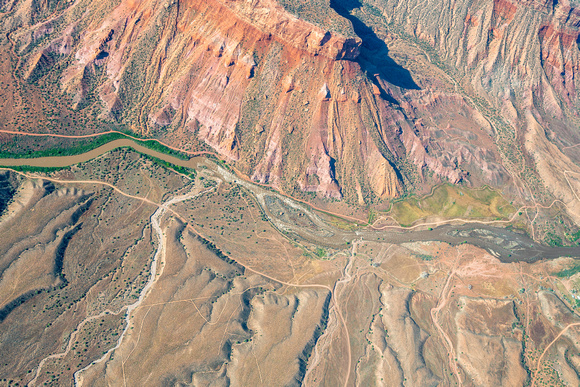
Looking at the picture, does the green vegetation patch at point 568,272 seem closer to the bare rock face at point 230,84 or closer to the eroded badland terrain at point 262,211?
the eroded badland terrain at point 262,211

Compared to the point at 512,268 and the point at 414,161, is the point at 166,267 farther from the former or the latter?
the point at 512,268

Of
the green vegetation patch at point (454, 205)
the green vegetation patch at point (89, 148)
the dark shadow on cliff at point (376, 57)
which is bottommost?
the green vegetation patch at point (89, 148)

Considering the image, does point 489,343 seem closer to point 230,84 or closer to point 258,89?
point 258,89

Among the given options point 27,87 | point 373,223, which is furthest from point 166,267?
point 27,87

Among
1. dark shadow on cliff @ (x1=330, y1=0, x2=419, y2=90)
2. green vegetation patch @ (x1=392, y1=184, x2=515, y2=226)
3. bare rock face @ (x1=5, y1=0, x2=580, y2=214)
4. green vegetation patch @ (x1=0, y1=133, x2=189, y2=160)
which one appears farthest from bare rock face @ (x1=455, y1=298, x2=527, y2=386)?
green vegetation patch @ (x1=0, y1=133, x2=189, y2=160)

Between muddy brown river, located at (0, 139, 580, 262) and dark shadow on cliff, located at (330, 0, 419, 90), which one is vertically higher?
dark shadow on cliff, located at (330, 0, 419, 90)

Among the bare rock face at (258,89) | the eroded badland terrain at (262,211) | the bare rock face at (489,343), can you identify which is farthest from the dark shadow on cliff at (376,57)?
the bare rock face at (489,343)

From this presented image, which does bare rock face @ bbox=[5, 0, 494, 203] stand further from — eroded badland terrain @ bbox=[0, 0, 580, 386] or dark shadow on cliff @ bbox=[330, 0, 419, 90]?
dark shadow on cliff @ bbox=[330, 0, 419, 90]
